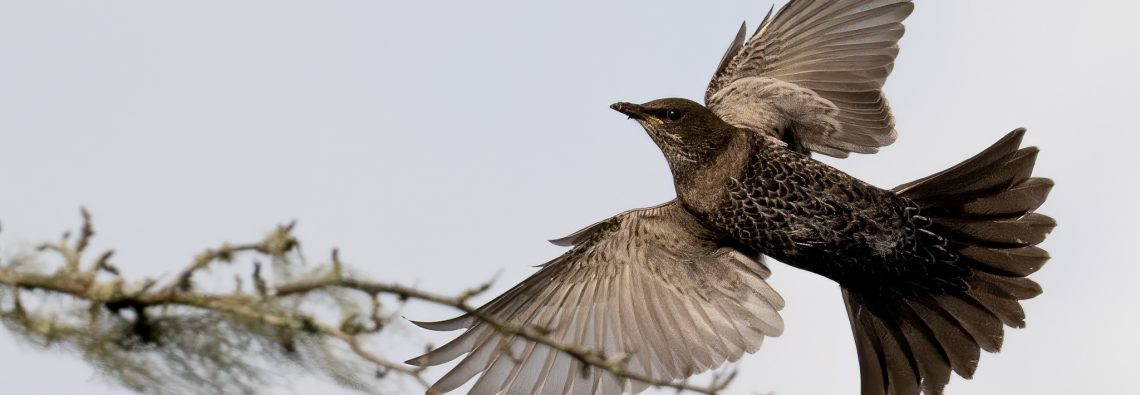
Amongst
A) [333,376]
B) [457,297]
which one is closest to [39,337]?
[333,376]

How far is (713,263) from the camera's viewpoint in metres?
6.98

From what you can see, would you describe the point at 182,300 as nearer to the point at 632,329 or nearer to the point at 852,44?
the point at 632,329

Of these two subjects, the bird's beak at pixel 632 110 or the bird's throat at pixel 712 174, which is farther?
the bird's beak at pixel 632 110

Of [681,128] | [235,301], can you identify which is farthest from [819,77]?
[235,301]

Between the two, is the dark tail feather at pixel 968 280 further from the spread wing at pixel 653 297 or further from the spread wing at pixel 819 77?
the spread wing at pixel 819 77

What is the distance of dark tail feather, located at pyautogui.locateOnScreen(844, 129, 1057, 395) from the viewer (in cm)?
622

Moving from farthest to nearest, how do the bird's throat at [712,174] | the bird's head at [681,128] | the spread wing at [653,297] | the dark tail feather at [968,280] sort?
the spread wing at [653,297]
the bird's head at [681,128]
the bird's throat at [712,174]
the dark tail feather at [968,280]

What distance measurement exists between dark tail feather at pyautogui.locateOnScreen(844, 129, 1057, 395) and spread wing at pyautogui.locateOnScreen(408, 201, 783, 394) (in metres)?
0.55

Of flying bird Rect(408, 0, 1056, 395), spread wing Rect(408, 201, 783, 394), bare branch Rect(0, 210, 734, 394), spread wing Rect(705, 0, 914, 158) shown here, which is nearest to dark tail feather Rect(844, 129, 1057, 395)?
flying bird Rect(408, 0, 1056, 395)

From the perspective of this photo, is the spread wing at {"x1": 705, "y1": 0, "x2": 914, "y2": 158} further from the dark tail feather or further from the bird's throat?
the dark tail feather

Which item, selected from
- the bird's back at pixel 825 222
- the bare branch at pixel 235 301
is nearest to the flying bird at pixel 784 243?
the bird's back at pixel 825 222

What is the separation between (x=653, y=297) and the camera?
23.2ft

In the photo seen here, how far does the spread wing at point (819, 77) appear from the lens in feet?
22.7

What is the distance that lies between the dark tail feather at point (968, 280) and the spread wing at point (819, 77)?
0.66 metres
